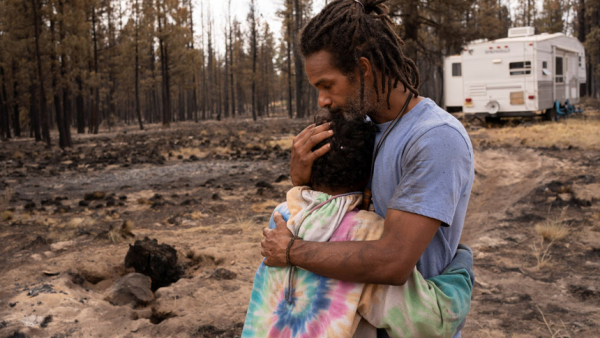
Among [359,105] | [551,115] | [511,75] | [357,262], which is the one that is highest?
[511,75]

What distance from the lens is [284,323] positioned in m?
1.75

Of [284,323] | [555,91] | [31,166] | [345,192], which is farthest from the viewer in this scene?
[555,91]

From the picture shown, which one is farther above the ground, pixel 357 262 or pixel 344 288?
pixel 357 262

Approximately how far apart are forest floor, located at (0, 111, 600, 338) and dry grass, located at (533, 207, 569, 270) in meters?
0.02

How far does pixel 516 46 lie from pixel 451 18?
8.95 feet

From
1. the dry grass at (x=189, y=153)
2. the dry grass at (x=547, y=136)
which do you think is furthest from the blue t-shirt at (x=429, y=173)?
the dry grass at (x=189, y=153)

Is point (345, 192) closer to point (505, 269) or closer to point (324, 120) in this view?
point (324, 120)

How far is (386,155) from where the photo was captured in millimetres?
1725

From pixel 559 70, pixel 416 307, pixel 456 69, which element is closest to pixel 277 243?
pixel 416 307

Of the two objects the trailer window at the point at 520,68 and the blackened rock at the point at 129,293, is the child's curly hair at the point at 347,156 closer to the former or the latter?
the blackened rock at the point at 129,293

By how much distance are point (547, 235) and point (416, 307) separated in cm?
538

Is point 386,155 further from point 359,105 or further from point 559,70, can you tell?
point 559,70

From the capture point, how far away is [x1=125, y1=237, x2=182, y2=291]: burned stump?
5262 mm

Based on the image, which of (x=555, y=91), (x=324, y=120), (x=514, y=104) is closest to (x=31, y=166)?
(x=324, y=120)
